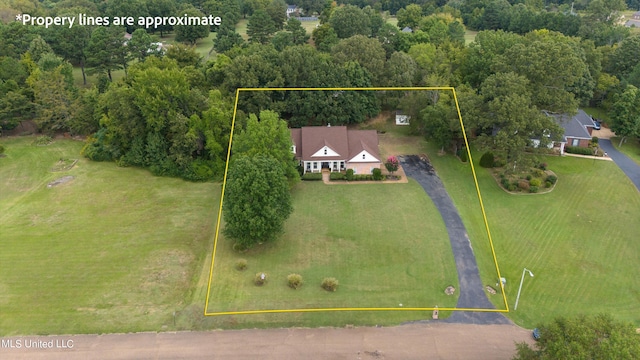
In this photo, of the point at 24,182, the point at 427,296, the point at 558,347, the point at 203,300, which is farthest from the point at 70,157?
the point at 558,347

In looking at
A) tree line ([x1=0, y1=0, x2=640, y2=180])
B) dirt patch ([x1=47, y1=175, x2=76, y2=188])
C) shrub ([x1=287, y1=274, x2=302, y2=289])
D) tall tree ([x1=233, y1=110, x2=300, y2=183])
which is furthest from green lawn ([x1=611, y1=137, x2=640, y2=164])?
dirt patch ([x1=47, y1=175, x2=76, y2=188])

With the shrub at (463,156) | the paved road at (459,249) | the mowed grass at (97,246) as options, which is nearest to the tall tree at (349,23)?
the paved road at (459,249)

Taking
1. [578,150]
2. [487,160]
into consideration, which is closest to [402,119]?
[487,160]

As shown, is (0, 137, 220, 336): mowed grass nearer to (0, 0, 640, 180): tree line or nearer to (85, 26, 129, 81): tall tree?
(0, 0, 640, 180): tree line

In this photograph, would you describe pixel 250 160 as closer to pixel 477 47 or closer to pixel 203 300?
pixel 203 300

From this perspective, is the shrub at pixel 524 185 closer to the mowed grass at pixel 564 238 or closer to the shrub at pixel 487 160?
the mowed grass at pixel 564 238

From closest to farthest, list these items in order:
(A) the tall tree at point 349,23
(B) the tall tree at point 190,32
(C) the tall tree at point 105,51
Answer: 1. (C) the tall tree at point 105,51
2. (A) the tall tree at point 349,23
3. (B) the tall tree at point 190,32
